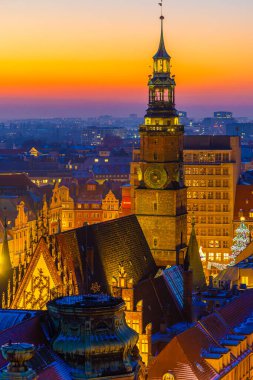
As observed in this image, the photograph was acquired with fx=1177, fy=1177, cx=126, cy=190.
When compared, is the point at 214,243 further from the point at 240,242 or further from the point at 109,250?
the point at 109,250

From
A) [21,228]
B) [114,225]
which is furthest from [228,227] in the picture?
[114,225]

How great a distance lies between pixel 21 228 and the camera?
13925 cm

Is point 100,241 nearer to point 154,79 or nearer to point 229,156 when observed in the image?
point 154,79

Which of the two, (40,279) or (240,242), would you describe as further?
(240,242)

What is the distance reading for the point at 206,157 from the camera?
468 ft

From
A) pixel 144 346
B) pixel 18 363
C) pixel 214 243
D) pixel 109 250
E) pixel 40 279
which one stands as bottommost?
pixel 214 243

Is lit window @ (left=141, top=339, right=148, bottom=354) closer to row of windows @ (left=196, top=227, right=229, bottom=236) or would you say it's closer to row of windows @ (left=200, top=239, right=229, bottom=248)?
row of windows @ (left=200, top=239, right=229, bottom=248)

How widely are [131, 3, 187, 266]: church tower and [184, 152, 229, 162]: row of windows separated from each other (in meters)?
39.5

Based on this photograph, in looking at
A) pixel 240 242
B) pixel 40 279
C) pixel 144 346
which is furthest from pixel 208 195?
pixel 144 346

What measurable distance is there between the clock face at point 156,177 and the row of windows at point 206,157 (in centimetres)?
4245

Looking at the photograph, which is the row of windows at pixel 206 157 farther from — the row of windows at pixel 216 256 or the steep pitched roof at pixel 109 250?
the steep pitched roof at pixel 109 250

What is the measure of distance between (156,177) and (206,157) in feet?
140

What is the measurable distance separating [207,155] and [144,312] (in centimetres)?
6569

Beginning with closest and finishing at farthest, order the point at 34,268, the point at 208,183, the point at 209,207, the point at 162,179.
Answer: the point at 34,268 → the point at 162,179 → the point at 208,183 → the point at 209,207
